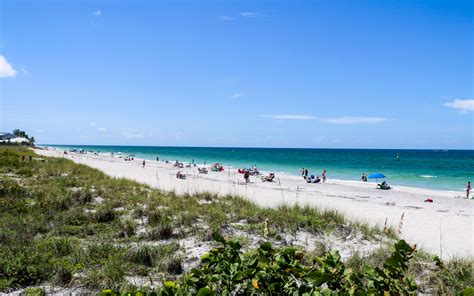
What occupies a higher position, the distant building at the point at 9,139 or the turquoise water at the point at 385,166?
the distant building at the point at 9,139

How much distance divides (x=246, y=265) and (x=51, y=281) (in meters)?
3.79

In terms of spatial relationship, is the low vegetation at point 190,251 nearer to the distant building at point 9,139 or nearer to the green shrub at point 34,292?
the green shrub at point 34,292

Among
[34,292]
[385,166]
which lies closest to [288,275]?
[34,292]

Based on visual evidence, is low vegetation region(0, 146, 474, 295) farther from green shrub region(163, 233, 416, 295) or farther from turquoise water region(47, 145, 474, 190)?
turquoise water region(47, 145, 474, 190)

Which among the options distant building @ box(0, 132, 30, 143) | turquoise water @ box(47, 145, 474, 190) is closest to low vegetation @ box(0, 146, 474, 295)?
turquoise water @ box(47, 145, 474, 190)

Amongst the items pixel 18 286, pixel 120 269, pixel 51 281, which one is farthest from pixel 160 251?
pixel 18 286

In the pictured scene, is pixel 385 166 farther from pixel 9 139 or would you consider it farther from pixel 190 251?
pixel 9 139

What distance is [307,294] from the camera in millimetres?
1589

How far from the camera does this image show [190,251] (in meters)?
5.73

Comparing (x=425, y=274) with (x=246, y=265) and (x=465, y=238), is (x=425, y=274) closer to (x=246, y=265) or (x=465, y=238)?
(x=246, y=265)

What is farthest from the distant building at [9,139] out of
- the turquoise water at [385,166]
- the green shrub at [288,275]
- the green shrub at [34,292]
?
the green shrub at [288,275]

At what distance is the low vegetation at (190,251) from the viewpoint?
188 cm

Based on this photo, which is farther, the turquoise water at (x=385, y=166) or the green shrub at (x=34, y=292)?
the turquoise water at (x=385, y=166)

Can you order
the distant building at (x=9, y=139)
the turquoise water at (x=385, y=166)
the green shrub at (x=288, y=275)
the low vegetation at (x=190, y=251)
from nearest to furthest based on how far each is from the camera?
the green shrub at (x=288, y=275)
the low vegetation at (x=190, y=251)
the turquoise water at (x=385, y=166)
the distant building at (x=9, y=139)
